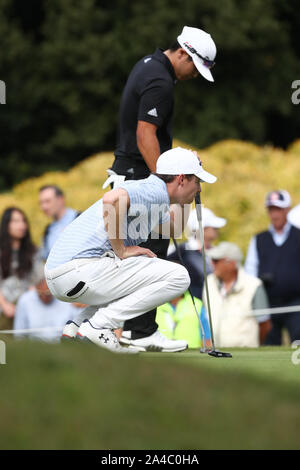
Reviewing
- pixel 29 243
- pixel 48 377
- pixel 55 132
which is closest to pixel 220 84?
pixel 55 132

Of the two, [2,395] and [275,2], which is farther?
[275,2]

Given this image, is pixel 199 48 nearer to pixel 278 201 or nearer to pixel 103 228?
pixel 103 228

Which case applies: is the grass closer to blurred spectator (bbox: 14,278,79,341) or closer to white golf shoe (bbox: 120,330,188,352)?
white golf shoe (bbox: 120,330,188,352)

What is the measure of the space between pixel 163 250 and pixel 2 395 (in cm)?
295

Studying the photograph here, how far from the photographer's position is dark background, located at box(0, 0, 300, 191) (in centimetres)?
2223

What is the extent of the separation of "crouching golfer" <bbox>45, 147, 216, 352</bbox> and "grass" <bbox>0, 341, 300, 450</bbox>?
5.10ft

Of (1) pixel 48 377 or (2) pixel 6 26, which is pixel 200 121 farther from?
(1) pixel 48 377

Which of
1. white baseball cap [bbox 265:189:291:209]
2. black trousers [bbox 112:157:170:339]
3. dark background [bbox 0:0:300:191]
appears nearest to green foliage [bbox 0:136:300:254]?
white baseball cap [bbox 265:189:291:209]

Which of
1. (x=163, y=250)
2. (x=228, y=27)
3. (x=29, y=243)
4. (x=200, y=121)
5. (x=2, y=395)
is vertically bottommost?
(x=2, y=395)

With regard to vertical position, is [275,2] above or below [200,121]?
above

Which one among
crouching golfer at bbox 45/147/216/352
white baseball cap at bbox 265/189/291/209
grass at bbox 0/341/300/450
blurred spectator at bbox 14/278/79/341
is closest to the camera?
grass at bbox 0/341/300/450

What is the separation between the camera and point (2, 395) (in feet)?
13.4

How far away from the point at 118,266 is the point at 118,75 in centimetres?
1771
